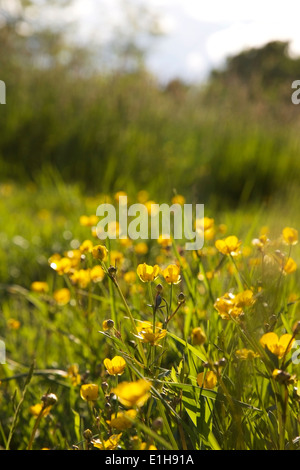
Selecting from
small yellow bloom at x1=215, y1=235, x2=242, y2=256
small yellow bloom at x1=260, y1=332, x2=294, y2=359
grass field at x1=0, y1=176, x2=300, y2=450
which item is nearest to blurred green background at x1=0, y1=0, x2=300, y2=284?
grass field at x1=0, y1=176, x2=300, y2=450

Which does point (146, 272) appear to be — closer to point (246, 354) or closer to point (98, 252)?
point (98, 252)

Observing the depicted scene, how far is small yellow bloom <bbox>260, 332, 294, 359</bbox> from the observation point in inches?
28.7

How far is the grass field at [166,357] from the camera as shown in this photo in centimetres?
81

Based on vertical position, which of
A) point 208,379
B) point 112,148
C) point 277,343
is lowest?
point 208,379

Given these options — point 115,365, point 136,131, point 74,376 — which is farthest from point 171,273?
point 136,131

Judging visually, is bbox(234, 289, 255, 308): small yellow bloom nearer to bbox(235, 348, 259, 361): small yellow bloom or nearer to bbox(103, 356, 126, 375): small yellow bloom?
bbox(235, 348, 259, 361): small yellow bloom

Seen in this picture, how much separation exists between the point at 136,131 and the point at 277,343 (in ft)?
14.7

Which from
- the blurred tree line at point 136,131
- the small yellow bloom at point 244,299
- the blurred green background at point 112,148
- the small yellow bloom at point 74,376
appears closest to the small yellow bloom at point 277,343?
the small yellow bloom at point 244,299

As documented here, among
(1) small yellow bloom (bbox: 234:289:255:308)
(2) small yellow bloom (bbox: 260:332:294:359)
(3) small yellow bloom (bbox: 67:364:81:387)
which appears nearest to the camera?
(2) small yellow bloom (bbox: 260:332:294:359)

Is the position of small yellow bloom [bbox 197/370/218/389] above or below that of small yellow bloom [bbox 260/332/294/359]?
below

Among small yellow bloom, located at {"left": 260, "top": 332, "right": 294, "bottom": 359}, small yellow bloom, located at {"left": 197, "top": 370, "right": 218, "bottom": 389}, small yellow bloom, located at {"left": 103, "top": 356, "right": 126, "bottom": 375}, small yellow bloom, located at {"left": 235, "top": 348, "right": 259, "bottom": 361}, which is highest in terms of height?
small yellow bloom, located at {"left": 260, "top": 332, "right": 294, "bottom": 359}

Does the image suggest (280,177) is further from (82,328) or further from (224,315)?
(224,315)

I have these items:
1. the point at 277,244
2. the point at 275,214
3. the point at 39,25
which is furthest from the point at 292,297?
the point at 39,25

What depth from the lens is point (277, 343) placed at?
2.43 ft
